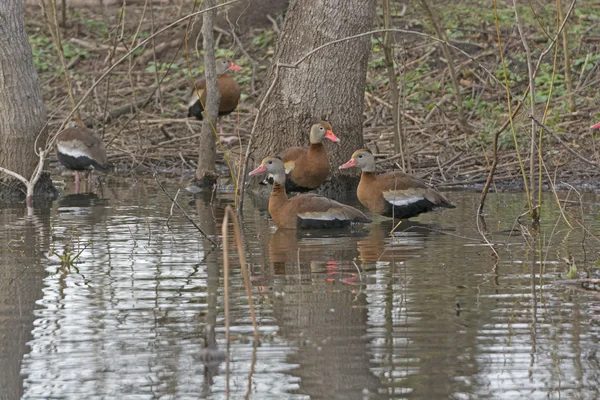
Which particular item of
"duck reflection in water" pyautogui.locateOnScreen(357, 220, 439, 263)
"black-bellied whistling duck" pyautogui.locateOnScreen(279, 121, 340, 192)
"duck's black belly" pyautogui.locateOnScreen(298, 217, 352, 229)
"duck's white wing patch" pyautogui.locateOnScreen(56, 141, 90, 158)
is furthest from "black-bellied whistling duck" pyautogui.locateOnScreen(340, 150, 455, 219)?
"duck's white wing patch" pyautogui.locateOnScreen(56, 141, 90, 158)

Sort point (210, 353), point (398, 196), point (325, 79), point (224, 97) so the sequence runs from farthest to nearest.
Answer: point (224, 97), point (325, 79), point (398, 196), point (210, 353)

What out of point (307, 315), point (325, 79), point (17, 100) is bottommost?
point (307, 315)

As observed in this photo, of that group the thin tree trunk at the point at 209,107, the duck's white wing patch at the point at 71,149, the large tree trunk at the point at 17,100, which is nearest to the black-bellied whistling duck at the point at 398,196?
the thin tree trunk at the point at 209,107

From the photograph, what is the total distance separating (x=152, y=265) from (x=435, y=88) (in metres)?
8.65

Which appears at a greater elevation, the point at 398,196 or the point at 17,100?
the point at 17,100

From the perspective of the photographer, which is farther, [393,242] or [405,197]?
[405,197]

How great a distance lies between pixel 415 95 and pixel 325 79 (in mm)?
3870

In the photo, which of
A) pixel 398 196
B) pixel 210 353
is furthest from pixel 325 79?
pixel 210 353

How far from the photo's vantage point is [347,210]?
9.45m

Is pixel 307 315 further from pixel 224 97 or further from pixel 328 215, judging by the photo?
pixel 224 97

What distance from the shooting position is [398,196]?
384 inches

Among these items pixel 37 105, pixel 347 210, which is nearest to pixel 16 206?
pixel 37 105

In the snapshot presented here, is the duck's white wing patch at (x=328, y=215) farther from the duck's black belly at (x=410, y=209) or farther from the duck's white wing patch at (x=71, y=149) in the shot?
the duck's white wing patch at (x=71, y=149)

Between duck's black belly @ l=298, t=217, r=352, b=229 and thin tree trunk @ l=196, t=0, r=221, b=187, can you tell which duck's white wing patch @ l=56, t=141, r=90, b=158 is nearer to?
thin tree trunk @ l=196, t=0, r=221, b=187
